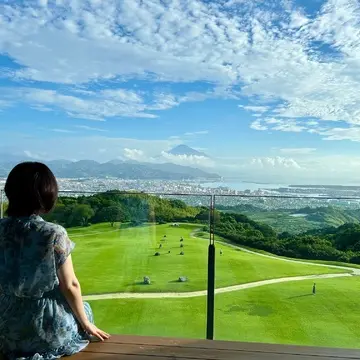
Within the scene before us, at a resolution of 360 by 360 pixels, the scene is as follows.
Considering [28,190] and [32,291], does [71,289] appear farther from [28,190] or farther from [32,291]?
[28,190]

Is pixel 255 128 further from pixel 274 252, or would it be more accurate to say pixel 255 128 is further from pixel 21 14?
pixel 274 252

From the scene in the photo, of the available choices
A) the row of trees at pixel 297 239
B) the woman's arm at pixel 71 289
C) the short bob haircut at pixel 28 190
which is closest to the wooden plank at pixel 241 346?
the woman's arm at pixel 71 289

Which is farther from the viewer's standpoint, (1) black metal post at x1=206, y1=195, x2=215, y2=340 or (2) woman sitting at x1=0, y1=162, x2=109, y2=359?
(1) black metal post at x1=206, y1=195, x2=215, y2=340

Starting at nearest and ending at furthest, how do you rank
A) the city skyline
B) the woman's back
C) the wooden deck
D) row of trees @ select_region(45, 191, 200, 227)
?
1. the woman's back
2. the wooden deck
3. row of trees @ select_region(45, 191, 200, 227)
4. the city skyline

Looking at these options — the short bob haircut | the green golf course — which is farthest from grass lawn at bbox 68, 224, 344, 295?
the short bob haircut

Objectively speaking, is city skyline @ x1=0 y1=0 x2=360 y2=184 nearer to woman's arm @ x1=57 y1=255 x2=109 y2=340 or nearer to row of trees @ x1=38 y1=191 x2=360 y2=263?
row of trees @ x1=38 y1=191 x2=360 y2=263

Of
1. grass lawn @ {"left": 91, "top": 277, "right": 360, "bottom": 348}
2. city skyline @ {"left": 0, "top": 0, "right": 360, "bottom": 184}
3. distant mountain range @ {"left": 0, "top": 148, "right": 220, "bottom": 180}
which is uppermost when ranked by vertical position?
city skyline @ {"left": 0, "top": 0, "right": 360, "bottom": 184}

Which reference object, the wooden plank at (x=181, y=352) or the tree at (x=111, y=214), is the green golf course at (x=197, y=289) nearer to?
the tree at (x=111, y=214)

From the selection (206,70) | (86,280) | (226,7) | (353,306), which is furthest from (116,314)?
(206,70)
